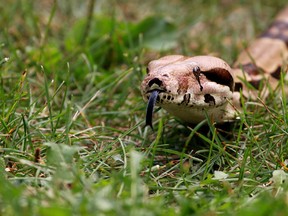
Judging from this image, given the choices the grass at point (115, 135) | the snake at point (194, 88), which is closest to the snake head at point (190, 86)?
the snake at point (194, 88)

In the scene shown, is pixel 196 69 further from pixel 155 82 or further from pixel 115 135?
pixel 115 135

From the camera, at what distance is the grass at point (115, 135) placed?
2.58m

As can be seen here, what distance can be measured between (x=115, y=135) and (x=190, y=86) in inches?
31.1

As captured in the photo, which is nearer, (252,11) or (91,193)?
(91,193)

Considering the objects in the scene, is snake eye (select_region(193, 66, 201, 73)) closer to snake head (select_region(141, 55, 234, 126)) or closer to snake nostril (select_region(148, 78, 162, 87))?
snake head (select_region(141, 55, 234, 126))

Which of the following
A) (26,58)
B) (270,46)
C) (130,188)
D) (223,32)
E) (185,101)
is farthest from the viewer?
(223,32)

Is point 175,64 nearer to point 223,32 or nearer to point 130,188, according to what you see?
point 130,188

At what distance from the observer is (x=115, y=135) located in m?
4.00

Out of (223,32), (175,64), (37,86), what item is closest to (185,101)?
(175,64)

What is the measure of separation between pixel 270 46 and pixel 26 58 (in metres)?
2.37

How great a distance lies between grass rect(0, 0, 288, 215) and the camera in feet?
8.45

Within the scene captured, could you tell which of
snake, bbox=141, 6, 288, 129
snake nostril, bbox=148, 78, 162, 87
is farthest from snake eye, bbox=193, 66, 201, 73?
snake nostril, bbox=148, 78, 162, 87

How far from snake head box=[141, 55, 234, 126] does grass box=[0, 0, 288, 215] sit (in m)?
0.17

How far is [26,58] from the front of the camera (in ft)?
16.6
